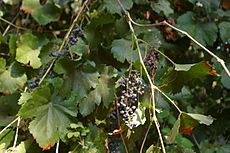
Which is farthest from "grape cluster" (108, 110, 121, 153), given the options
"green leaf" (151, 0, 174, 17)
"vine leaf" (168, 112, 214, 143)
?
"green leaf" (151, 0, 174, 17)

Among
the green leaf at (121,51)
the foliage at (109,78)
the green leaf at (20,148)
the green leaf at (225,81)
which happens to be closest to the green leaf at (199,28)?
the foliage at (109,78)

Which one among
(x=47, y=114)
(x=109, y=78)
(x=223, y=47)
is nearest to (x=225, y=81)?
(x=223, y=47)

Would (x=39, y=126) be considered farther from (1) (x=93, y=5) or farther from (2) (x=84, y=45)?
(1) (x=93, y=5)

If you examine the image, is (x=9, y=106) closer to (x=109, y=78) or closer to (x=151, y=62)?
(x=109, y=78)

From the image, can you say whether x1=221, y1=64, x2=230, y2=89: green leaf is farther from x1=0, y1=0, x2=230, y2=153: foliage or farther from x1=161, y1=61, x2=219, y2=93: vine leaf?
x1=161, y1=61, x2=219, y2=93: vine leaf

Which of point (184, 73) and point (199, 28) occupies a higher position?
point (184, 73)
